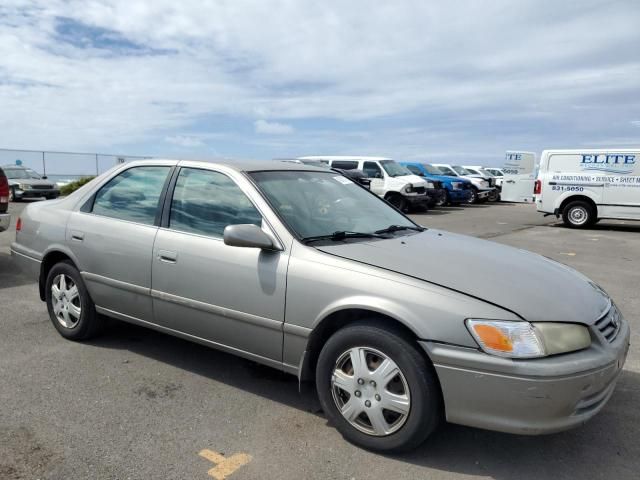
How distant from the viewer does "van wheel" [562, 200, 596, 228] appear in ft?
47.4

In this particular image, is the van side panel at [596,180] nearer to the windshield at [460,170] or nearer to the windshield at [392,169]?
the windshield at [392,169]

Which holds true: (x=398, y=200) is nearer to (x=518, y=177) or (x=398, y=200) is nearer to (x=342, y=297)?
(x=518, y=177)

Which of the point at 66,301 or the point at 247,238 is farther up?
the point at 247,238

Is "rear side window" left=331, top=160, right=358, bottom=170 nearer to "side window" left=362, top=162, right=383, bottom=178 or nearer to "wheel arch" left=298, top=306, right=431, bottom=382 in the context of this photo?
"side window" left=362, top=162, right=383, bottom=178

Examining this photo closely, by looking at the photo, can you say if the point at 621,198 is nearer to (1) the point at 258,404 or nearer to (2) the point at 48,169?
(1) the point at 258,404

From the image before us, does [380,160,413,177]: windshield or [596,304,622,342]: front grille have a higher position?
[380,160,413,177]: windshield

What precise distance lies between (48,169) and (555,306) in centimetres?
2923

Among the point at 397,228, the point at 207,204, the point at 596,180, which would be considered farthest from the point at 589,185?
the point at 207,204

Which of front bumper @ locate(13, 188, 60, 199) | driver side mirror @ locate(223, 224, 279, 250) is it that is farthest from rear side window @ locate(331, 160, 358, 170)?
driver side mirror @ locate(223, 224, 279, 250)

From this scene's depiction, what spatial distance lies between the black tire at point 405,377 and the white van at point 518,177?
1743 cm

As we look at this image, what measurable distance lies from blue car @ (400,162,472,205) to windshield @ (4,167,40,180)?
15.4 metres

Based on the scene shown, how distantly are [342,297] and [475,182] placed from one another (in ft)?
76.1

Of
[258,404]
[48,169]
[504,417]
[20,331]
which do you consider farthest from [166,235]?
[48,169]

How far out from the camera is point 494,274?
2973 millimetres
